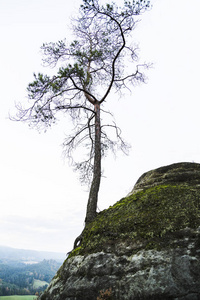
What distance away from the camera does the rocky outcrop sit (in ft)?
11.2

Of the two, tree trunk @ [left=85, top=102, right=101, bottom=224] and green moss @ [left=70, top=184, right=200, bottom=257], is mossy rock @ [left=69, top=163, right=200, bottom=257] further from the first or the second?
tree trunk @ [left=85, top=102, right=101, bottom=224]

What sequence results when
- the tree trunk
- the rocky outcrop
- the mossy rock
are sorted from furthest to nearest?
the tree trunk
the mossy rock
the rocky outcrop

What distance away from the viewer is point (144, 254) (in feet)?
13.2

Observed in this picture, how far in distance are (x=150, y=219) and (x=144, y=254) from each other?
1.03 m

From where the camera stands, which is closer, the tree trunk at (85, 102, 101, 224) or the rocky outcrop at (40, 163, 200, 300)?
the rocky outcrop at (40, 163, 200, 300)

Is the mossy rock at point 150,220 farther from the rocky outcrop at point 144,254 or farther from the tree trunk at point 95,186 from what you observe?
the tree trunk at point 95,186

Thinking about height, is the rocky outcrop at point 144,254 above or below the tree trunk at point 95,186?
below

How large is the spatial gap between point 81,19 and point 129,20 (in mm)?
2309

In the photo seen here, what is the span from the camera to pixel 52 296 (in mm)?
4414

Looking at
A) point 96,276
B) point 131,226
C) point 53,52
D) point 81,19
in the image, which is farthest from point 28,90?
point 96,276

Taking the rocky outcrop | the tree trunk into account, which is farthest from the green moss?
the tree trunk

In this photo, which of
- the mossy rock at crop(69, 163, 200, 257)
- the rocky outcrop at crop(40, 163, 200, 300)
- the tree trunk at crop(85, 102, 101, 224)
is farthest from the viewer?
the tree trunk at crop(85, 102, 101, 224)

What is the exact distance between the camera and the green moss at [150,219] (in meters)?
4.36

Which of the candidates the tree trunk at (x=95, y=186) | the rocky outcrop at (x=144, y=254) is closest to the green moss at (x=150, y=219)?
the rocky outcrop at (x=144, y=254)
